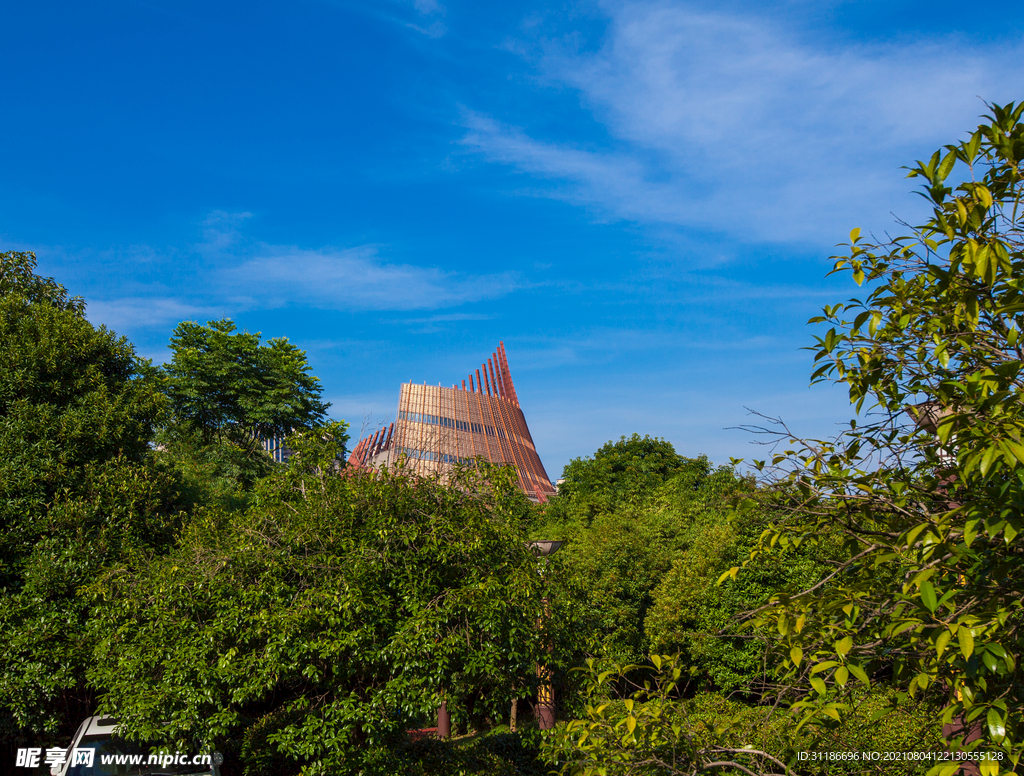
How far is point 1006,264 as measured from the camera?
10.0ft

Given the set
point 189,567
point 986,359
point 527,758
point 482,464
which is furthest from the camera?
point 527,758

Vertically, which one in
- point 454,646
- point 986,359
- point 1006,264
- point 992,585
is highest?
point 1006,264

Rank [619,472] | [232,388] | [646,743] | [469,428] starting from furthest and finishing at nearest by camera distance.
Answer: [469,428] < [619,472] < [232,388] < [646,743]

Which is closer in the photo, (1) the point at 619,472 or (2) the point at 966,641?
(2) the point at 966,641

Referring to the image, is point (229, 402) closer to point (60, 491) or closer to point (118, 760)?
point (60, 491)

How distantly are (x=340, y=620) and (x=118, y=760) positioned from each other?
4.95 meters

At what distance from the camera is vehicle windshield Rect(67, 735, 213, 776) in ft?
31.1

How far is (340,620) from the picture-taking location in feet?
25.3

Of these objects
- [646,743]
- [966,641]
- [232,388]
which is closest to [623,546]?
[232,388]

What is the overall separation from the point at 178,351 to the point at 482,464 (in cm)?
1990

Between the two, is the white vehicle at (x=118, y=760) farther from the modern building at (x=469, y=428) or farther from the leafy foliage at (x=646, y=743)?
the modern building at (x=469, y=428)

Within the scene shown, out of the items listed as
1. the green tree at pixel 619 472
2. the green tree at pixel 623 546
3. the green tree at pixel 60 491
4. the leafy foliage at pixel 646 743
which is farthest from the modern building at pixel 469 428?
the leafy foliage at pixel 646 743

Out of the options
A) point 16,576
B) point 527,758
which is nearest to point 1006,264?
point 527,758

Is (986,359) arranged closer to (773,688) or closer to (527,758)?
(773,688)
